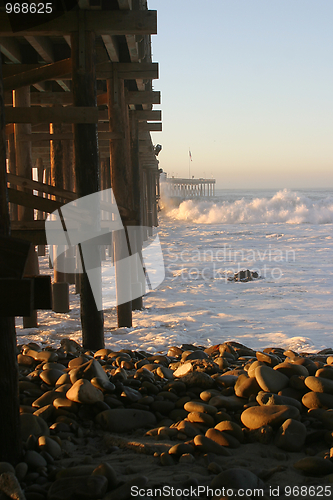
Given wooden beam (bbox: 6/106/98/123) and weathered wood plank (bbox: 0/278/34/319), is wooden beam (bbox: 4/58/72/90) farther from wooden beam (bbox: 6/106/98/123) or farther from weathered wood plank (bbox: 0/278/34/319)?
weathered wood plank (bbox: 0/278/34/319)

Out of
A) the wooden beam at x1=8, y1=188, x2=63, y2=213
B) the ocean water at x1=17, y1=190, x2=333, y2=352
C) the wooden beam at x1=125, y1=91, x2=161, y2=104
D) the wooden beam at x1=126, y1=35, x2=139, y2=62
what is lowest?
the ocean water at x1=17, y1=190, x2=333, y2=352

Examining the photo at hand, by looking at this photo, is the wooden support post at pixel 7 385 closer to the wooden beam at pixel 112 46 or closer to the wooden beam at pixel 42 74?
the wooden beam at pixel 42 74

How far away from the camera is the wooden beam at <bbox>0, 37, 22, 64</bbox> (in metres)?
5.58

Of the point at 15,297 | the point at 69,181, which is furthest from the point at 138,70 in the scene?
the point at 15,297

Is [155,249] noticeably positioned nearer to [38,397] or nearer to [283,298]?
[283,298]

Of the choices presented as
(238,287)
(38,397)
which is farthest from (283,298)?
(38,397)

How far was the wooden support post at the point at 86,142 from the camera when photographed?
16.2ft

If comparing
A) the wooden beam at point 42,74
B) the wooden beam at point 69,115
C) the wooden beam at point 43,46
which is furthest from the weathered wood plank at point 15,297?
the wooden beam at point 43,46

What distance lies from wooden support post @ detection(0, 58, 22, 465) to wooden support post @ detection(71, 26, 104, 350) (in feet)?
8.63

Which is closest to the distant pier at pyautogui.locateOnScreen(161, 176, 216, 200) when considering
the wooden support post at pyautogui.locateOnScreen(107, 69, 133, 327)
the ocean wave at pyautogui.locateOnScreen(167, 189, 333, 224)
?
the ocean wave at pyautogui.locateOnScreen(167, 189, 333, 224)

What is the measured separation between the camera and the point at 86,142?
16.6 ft

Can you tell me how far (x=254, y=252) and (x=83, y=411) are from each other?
48.6 feet

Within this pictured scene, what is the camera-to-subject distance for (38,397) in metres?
3.46

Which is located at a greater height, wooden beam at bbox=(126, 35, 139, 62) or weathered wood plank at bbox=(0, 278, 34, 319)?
wooden beam at bbox=(126, 35, 139, 62)
